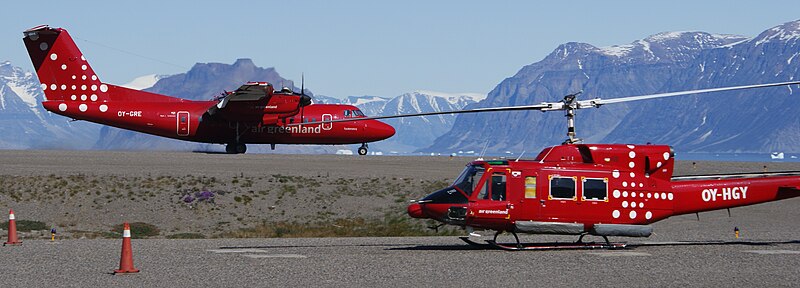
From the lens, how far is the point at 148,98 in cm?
6569

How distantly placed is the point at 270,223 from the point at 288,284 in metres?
25.5

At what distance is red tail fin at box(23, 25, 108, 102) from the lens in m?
62.1

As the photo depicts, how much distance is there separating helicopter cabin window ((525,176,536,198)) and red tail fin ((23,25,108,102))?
136ft

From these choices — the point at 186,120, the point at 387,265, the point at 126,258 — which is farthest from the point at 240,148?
the point at 126,258

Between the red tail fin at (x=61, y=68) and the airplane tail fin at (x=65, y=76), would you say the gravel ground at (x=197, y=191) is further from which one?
the red tail fin at (x=61, y=68)

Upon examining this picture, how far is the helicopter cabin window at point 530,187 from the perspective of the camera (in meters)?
26.3

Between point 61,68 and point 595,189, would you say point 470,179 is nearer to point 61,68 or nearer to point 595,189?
point 595,189

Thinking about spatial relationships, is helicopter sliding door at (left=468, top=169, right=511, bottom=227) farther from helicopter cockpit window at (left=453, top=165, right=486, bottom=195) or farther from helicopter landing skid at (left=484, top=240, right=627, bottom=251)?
helicopter landing skid at (left=484, top=240, right=627, bottom=251)

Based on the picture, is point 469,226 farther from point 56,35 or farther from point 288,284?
point 56,35

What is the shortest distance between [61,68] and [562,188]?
4251cm

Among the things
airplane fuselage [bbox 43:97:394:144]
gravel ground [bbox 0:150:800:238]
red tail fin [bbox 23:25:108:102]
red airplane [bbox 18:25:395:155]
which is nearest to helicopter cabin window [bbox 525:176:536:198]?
gravel ground [bbox 0:150:800:238]

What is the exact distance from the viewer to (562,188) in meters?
26.4

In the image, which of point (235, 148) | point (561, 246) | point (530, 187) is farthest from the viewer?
point (235, 148)

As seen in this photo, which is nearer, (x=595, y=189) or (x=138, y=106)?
(x=595, y=189)
